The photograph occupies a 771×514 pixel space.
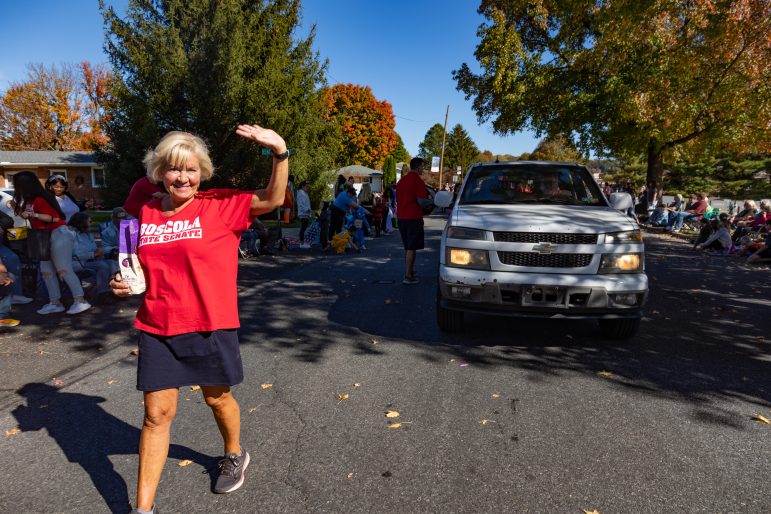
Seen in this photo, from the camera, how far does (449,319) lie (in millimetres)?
5652

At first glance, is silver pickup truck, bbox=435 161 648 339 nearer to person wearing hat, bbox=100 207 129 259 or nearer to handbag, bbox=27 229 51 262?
handbag, bbox=27 229 51 262

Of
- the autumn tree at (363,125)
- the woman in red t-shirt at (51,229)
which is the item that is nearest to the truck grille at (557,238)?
the woman in red t-shirt at (51,229)

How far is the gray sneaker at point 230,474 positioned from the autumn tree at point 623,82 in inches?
612

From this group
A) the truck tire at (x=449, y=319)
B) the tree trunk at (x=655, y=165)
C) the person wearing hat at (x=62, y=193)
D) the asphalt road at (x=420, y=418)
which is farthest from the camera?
the tree trunk at (x=655, y=165)

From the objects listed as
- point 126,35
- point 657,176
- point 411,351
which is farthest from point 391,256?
point 657,176

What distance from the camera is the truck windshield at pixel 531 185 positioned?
5.95 meters

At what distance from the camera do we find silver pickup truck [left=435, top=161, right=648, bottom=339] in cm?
475

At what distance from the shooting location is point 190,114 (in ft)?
58.3

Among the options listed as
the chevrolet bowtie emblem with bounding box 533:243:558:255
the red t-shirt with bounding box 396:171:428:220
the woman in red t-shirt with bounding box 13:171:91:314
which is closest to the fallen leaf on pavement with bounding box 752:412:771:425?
the chevrolet bowtie emblem with bounding box 533:243:558:255

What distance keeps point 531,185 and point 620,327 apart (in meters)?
1.85

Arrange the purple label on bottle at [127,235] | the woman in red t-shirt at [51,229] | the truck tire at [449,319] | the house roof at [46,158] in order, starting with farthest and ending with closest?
the house roof at [46,158], the woman in red t-shirt at [51,229], the truck tire at [449,319], the purple label on bottle at [127,235]

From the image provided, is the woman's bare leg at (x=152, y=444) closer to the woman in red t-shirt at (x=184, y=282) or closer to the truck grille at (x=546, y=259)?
the woman in red t-shirt at (x=184, y=282)

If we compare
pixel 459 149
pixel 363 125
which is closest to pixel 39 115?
pixel 363 125

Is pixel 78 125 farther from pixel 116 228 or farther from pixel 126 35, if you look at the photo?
pixel 116 228
